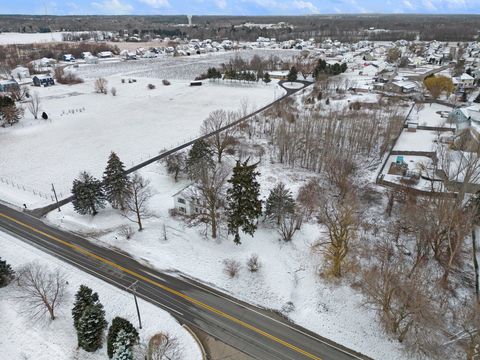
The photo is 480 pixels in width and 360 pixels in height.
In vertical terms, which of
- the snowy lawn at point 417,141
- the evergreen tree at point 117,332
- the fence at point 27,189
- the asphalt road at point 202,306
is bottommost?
the asphalt road at point 202,306

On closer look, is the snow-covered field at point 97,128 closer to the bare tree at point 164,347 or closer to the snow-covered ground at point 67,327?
the snow-covered ground at point 67,327

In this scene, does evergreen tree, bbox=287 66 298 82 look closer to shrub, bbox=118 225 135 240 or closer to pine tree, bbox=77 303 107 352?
shrub, bbox=118 225 135 240

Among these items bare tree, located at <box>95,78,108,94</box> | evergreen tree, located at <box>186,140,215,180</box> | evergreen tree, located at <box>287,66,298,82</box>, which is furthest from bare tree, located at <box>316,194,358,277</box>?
bare tree, located at <box>95,78,108,94</box>

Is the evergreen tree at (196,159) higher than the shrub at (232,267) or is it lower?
higher

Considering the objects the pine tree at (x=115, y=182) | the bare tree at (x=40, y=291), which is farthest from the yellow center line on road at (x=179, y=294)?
the pine tree at (x=115, y=182)

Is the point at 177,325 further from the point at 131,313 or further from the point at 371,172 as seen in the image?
the point at 371,172

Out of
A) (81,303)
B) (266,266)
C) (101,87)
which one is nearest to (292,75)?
(101,87)
